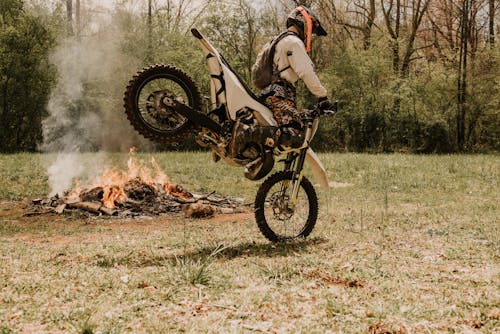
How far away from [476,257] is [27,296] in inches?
166

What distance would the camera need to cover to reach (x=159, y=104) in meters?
5.64

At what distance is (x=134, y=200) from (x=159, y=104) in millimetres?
4767

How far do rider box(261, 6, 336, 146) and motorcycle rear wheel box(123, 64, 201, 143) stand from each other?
2.87 ft

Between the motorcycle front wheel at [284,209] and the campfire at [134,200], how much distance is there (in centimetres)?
315

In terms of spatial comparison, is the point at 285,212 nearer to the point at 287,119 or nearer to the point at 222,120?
the point at 287,119

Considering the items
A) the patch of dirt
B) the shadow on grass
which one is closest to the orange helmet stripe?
the shadow on grass

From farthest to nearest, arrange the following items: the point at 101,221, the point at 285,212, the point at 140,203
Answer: the point at 140,203
the point at 101,221
the point at 285,212

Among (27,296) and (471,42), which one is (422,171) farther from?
(471,42)

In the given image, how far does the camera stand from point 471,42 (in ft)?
98.4

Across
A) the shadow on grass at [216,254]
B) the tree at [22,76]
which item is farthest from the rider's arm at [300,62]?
the tree at [22,76]

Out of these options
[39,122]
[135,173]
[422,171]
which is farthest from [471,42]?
[135,173]

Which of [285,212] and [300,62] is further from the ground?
[300,62]

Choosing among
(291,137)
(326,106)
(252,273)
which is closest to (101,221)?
(291,137)

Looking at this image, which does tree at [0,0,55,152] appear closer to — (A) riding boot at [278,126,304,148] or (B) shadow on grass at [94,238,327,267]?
(B) shadow on grass at [94,238,327,267]
